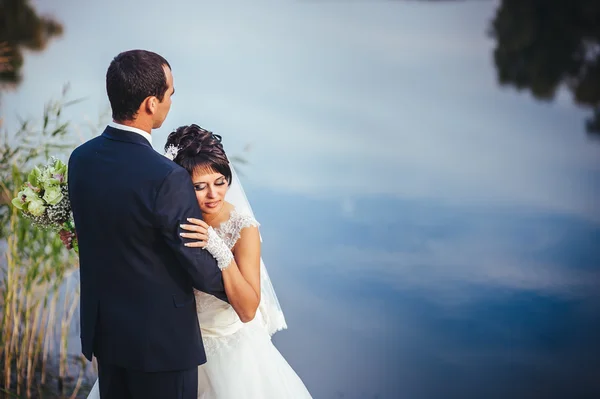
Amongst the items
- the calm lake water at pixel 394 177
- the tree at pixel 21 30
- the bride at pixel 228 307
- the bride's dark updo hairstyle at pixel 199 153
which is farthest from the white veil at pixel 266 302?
the tree at pixel 21 30

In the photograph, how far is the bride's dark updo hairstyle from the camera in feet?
7.68

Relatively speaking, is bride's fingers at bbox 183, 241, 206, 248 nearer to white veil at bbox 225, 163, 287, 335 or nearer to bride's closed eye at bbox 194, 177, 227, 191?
bride's closed eye at bbox 194, 177, 227, 191

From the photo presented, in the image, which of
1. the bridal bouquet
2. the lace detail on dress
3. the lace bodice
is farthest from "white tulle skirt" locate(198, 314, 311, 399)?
the bridal bouquet

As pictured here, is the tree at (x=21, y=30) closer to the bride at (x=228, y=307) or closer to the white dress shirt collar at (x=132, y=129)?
the bride at (x=228, y=307)

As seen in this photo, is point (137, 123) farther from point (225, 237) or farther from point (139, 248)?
point (225, 237)

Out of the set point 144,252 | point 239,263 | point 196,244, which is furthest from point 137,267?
point 239,263

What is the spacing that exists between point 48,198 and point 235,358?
0.78 meters

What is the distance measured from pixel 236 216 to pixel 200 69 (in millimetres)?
5776

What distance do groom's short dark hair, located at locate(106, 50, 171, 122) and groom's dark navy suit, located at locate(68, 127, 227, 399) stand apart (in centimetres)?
8

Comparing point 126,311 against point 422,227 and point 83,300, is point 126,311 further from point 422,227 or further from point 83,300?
point 422,227

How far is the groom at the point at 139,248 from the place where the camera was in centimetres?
198

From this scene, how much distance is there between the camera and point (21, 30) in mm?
8070

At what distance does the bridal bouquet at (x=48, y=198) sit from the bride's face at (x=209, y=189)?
456 millimetres

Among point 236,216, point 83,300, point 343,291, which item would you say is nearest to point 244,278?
point 236,216
